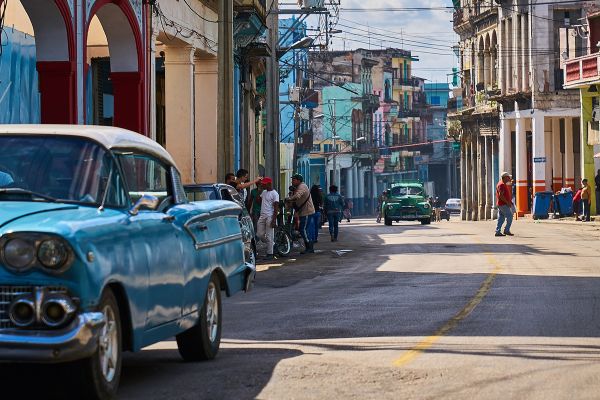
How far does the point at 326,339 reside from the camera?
13.1 m

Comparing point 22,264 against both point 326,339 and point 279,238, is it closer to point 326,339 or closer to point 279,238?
point 326,339

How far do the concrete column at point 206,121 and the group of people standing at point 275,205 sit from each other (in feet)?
7.82

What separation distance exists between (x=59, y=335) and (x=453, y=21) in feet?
299

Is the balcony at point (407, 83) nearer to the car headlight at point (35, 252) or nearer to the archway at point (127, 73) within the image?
the archway at point (127, 73)

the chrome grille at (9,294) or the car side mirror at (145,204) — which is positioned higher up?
the car side mirror at (145,204)

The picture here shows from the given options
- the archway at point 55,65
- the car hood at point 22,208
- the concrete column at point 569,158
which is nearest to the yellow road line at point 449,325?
the car hood at point 22,208

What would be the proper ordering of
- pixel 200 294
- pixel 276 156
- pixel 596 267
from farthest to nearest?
pixel 276 156, pixel 596 267, pixel 200 294

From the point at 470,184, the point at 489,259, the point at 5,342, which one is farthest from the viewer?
the point at 470,184

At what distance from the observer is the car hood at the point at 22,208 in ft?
27.6

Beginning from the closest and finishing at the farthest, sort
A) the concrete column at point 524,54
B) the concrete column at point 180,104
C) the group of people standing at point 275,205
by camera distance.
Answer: the group of people standing at point 275,205, the concrete column at point 180,104, the concrete column at point 524,54

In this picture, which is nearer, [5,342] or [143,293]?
[5,342]

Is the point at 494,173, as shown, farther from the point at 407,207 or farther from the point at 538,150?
the point at 407,207

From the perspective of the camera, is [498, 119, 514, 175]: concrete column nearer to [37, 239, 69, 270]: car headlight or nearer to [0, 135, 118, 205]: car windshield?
[0, 135, 118, 205]: car windshield

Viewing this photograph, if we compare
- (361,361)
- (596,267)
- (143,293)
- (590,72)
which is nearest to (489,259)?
(596,267)
